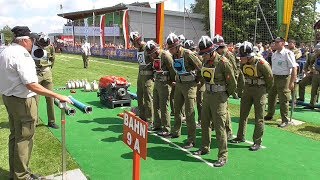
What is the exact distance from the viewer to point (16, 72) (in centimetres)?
461

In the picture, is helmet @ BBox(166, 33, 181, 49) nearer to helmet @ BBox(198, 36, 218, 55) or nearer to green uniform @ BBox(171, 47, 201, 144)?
green uniform @ BBox(171, 47, 201, 144)

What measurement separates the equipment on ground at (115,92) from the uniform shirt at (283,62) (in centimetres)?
462

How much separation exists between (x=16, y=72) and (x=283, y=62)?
6.73 metres

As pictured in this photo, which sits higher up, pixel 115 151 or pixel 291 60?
pixel 291 60

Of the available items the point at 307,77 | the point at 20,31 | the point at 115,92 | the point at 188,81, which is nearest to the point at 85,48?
the point at 115,92

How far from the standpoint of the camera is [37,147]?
692 cm

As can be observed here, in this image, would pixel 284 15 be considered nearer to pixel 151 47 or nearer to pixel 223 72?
pixel 151 47

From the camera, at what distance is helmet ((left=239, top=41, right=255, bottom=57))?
6516mm

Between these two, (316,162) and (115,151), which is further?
(115,151)

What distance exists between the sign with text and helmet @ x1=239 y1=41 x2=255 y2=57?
11.9 feet

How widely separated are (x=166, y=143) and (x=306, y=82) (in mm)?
6913

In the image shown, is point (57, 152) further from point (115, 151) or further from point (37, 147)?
point (115, 151)

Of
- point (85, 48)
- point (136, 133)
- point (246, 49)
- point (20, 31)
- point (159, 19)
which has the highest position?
point (159, 19)

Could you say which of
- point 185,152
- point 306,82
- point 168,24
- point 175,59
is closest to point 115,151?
point 185,152
